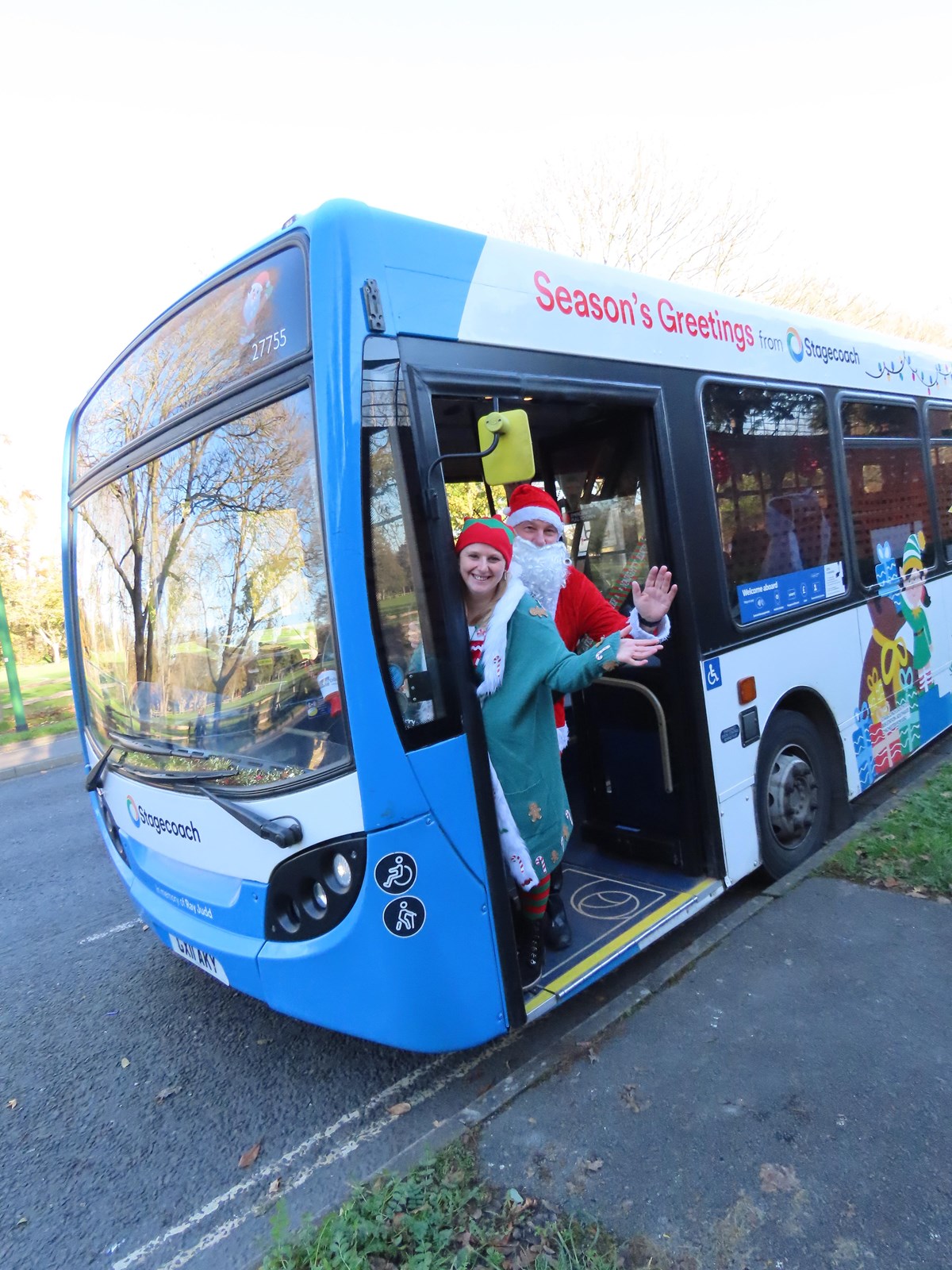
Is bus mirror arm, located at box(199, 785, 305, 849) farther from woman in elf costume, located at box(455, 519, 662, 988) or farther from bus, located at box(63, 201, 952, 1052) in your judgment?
woman in elf costume, located at box(455, 519, 662, 988)

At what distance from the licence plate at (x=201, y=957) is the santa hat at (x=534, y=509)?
206 cm

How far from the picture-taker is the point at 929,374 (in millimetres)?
6230

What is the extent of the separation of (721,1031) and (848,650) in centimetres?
261

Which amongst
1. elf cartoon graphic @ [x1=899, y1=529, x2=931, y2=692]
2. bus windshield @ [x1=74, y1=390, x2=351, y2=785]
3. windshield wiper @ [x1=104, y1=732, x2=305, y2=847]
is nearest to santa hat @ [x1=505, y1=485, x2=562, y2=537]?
bus windshield @ [x1=74, y1=390, x2=351, y2=785]

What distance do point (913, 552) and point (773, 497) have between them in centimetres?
195

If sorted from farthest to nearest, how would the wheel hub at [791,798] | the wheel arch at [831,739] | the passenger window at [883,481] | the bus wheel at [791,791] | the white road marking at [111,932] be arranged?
the passenger window at [883,481]
the white road marking at [111,932]
the wheel arch at [831,739]
the wheel hub at [791,798]
the bus wheel at [791,791]

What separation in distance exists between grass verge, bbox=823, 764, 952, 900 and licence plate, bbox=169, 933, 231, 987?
9.44 ft

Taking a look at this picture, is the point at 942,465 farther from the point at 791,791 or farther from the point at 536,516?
the point at 536,516

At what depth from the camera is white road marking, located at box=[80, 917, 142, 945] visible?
4.89 meters

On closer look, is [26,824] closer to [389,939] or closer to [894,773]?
[389,939]

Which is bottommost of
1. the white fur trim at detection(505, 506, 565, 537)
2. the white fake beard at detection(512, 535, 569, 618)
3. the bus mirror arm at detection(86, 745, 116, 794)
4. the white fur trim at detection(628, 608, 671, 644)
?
the bus mirror arm at detection(86, 745, 116, 794)

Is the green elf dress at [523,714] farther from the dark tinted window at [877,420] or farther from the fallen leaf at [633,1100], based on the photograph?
the dark tinted window at [877,420]

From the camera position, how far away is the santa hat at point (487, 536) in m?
2.98

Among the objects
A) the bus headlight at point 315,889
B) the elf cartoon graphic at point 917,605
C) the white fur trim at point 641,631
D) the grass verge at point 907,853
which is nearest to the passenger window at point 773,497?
the elf cartoon graphic at point 917,605
